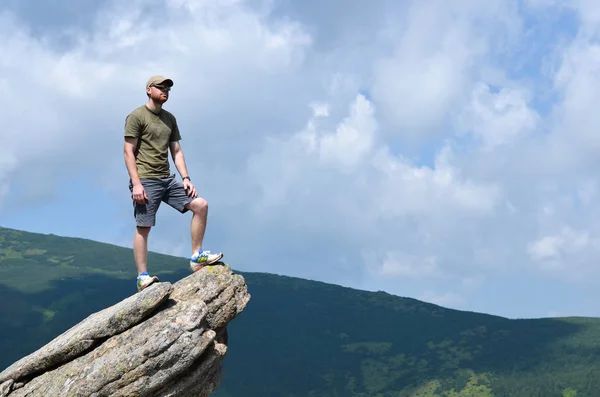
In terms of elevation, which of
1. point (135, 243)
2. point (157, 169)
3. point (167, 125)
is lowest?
point (135, 243)

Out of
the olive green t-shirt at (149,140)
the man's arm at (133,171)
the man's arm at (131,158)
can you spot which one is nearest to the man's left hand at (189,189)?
the olive green t-shirt at (149,140)

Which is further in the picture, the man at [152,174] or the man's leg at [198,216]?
the man's leg at [198,216]

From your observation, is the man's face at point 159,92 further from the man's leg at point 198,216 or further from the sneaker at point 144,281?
the sneaker at point 144,281

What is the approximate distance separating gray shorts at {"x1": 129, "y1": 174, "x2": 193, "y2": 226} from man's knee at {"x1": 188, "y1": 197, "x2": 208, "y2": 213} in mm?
145

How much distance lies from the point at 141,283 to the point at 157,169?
12.4ft

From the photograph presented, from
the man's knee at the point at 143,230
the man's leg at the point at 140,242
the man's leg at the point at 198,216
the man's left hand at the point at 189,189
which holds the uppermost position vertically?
the man's left hand at the point at 189,189

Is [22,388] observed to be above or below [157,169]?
below

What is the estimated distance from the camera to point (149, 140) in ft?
72.5

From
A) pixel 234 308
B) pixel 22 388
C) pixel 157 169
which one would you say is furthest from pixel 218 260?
pixel 22 388

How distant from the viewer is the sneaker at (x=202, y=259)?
925 inches

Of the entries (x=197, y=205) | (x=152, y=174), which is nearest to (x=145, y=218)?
(x=152, y=174)

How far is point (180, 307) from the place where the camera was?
69.0 feet

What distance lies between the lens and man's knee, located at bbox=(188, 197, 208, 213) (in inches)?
893

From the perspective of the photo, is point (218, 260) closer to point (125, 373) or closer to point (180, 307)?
point (180, 307)
